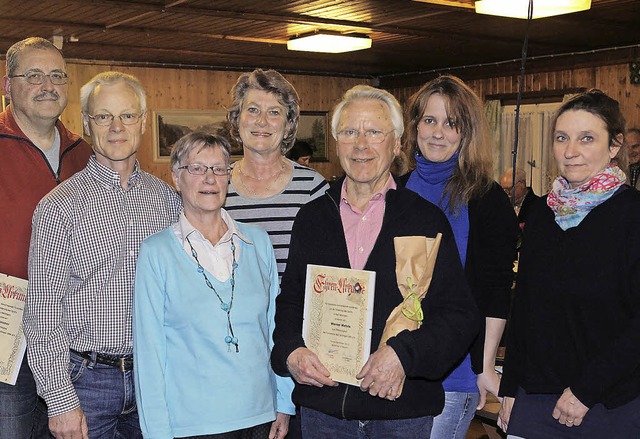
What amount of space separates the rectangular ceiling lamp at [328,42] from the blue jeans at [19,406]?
6635 millimetres

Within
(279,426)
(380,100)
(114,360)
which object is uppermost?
(380,100)

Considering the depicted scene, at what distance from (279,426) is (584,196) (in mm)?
1244

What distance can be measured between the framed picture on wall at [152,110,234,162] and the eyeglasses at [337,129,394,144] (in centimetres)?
1009

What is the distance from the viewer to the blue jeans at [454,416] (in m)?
2.49

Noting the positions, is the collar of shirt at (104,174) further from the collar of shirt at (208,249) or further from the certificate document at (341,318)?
the certificate document at (341,318)

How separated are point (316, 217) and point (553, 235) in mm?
741

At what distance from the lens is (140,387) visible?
235 centimetres

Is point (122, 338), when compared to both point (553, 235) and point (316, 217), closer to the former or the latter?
point (316, 217)

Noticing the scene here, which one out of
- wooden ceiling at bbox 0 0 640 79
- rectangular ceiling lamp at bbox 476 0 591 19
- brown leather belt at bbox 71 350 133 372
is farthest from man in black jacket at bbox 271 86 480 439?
wooden ceiling at bbox 0 0 640 79

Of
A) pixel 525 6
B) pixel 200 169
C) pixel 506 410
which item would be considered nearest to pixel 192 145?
pixel 200 169

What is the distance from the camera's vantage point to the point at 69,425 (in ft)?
7.84

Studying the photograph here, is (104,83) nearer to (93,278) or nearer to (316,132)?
(93,278)

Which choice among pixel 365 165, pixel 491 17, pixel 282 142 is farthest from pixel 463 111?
pixel 491 17

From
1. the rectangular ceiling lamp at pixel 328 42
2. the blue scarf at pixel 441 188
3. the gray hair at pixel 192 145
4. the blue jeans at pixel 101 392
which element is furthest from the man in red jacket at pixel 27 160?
the rectangular ceiling lamp at pixel 328 42
